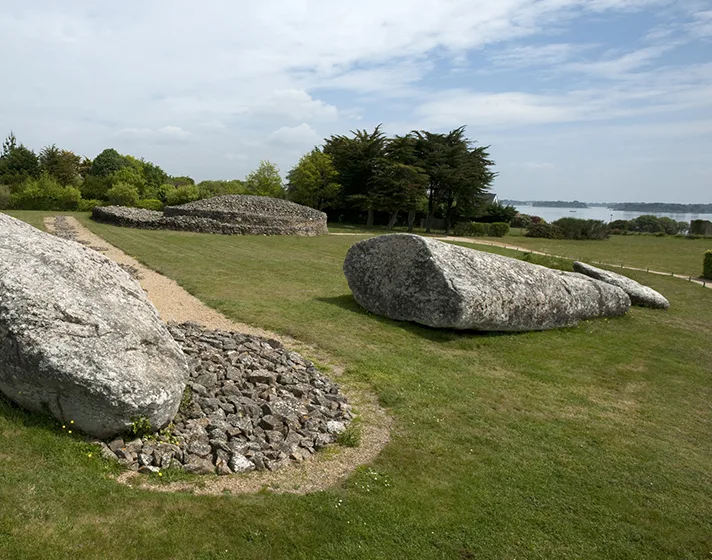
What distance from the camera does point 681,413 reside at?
8.34 meters

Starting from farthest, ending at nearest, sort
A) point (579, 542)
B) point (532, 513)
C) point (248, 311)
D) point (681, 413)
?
point (248, 311)
point (681, 413)
point (532, 513)
point (579, 542)

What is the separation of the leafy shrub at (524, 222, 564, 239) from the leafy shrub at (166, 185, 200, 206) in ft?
94.0

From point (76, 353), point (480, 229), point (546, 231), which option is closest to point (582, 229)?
point (546, 231)

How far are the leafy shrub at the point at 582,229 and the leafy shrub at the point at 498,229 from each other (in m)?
4.45

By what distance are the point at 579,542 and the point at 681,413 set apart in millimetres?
4760

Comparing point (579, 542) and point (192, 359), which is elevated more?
point (192, 359)

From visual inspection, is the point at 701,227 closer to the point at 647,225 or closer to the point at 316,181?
the point at 647,225

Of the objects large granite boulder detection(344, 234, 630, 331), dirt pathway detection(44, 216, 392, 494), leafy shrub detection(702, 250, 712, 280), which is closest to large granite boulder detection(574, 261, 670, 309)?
large granite boulder detection(344, 234, 630, 331)

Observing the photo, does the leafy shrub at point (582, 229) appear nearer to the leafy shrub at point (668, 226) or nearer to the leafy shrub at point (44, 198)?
the leafy shrub at point (668, 226)

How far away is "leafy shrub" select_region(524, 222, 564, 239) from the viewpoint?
42.5 metres

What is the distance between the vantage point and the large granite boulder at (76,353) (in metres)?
5.23

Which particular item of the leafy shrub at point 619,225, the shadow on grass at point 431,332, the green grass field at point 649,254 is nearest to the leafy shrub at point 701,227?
the green grass field at point 649,254

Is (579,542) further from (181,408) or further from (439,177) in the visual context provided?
(439,177)

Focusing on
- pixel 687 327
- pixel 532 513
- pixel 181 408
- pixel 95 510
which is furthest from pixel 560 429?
pixel 687 327
